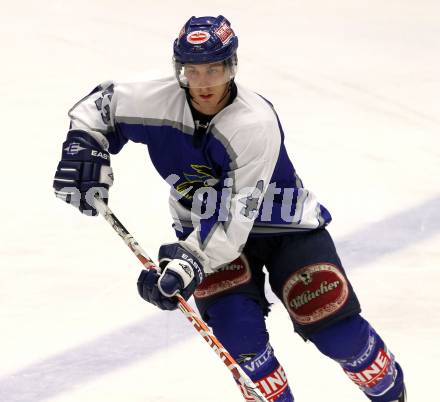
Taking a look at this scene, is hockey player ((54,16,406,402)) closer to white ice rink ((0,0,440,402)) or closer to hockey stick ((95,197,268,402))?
hockey stick ((95,197,268,402))

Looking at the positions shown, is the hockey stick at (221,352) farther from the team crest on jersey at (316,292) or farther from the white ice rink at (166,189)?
the white ice rink at (166,189)

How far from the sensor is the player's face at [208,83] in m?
3.83

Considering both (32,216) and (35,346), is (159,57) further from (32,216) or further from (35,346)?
(35,346)

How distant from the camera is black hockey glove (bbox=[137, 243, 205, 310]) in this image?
374cm

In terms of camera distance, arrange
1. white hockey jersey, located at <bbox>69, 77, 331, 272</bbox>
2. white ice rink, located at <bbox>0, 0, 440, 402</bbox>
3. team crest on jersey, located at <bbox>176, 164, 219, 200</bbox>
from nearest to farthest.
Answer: white hockey jersey, located at <bbox>69, 77, 331, 272</bbox> < team crest on jersey, located at <bbox>176, 164, 219, 200</bbox> < white ice rink, located at <bbox>0, 0, 440, 402</bbox>

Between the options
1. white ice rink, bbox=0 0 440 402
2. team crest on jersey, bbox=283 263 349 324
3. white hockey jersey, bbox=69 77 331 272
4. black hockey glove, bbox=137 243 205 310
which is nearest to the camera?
black hockey glove, bbox=137 243 205 310

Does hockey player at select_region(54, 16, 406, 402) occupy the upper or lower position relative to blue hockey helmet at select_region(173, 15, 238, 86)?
lower

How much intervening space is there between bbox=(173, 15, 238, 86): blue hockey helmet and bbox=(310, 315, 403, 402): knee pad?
0.89 meters

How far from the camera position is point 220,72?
151 inches

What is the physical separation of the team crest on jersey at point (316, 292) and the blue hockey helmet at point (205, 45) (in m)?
0.70

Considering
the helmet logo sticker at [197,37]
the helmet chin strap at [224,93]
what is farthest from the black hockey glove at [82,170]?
the helmet logo sticker at [197,37]

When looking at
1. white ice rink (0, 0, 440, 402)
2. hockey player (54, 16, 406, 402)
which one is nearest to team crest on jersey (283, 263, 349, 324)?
hockey player (54, 16, 406, 402)

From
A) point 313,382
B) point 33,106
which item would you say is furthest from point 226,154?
point 33,106

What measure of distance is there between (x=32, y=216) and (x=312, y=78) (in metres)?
2.26
